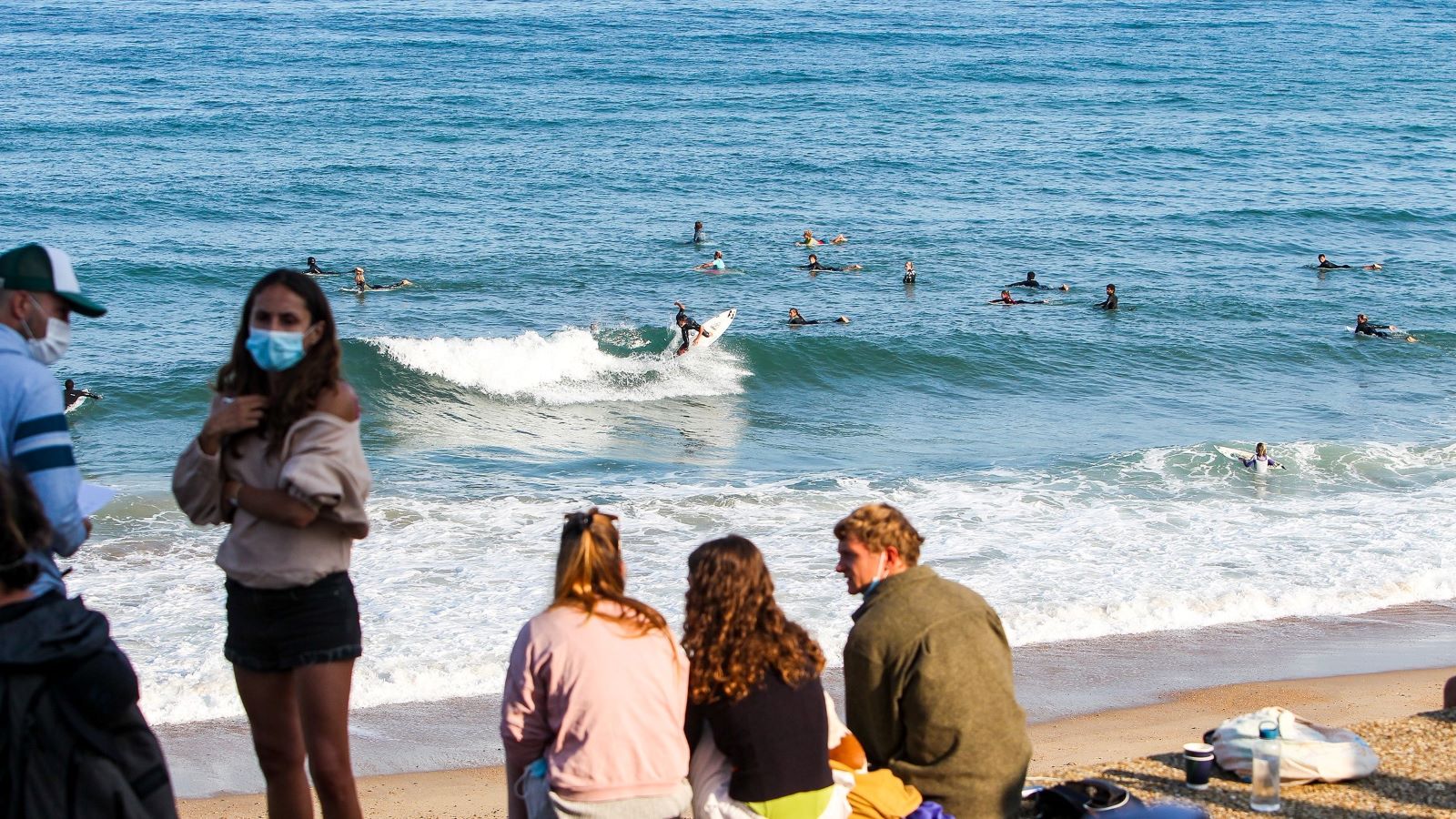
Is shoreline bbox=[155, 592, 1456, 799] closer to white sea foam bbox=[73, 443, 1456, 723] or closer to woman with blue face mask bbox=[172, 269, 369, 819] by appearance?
white sea foam bbox=[73, 443, 1456, 723]

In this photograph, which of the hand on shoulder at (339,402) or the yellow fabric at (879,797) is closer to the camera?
the hand on shoulder at (339,402)

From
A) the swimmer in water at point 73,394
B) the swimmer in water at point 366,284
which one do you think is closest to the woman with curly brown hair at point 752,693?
the swimmer in water at point 73,394

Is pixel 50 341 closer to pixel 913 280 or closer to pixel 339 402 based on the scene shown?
pixel 339 402

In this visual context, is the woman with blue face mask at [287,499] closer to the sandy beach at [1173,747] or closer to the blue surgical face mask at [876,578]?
the blue surgical face mask at [876,578]

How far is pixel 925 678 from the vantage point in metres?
4.71

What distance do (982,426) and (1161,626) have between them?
27.7ft

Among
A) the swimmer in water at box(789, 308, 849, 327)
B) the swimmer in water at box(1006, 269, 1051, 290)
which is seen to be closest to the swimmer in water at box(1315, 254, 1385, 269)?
the swimmer in water at box(1006, 269, 1051, 290)

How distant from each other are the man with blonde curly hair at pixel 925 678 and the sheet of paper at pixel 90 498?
224 cm

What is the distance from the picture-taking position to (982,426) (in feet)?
62.2

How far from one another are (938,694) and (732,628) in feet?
3.10

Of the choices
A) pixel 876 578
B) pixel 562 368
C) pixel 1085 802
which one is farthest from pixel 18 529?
pixel 562 368

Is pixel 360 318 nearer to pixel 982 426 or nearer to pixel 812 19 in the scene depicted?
pixel 982 426

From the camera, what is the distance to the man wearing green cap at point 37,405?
136 inches

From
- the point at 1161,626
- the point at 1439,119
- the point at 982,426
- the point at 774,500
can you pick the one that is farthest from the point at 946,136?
the point at 1161,626
